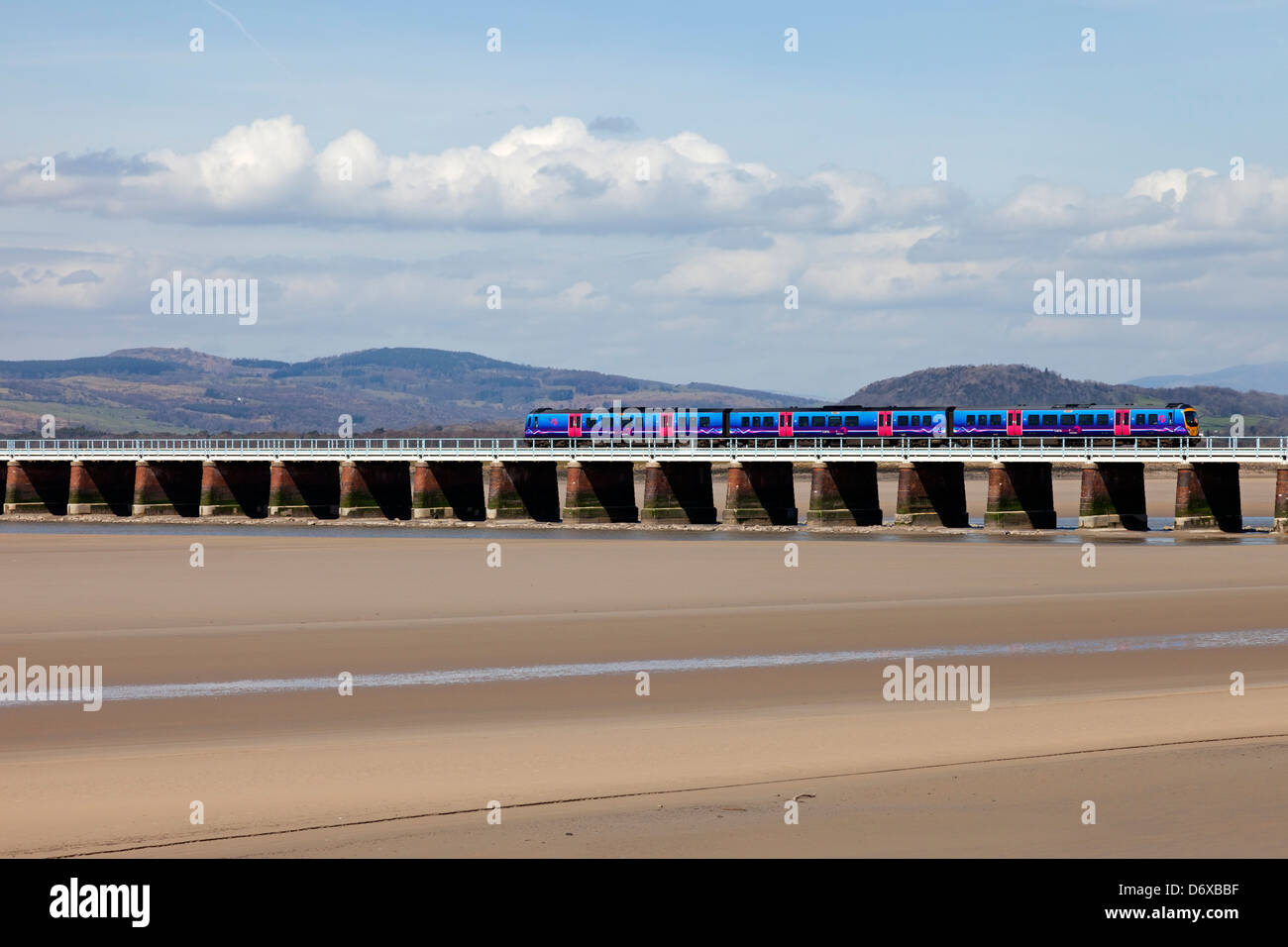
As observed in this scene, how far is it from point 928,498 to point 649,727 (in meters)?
47.2

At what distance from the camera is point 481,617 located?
108 feet

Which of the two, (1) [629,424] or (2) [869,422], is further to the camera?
(2) [869,422]

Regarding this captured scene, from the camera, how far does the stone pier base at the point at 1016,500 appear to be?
6297cm

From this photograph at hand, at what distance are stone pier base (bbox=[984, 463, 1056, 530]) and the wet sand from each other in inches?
865

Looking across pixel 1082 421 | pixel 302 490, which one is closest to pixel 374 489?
pixel 302 490

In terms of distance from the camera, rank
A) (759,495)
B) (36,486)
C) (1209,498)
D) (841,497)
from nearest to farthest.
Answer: (1209,498) → (841,497) → (759,495) → (36,486)

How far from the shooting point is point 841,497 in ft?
217

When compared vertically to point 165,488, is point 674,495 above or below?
below

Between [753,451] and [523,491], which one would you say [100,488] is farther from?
[753,451]

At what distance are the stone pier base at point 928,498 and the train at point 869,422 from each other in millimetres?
9276

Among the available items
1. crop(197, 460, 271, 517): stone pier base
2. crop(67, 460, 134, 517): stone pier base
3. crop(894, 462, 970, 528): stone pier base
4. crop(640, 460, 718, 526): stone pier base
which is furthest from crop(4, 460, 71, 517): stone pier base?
crop(894, 462, 970, 528): stone pier base

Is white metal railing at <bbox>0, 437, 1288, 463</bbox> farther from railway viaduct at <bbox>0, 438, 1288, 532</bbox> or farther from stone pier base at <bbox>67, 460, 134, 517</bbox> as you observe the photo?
stone pier base at <bbox>67, 460, 134, 517</bbox>
